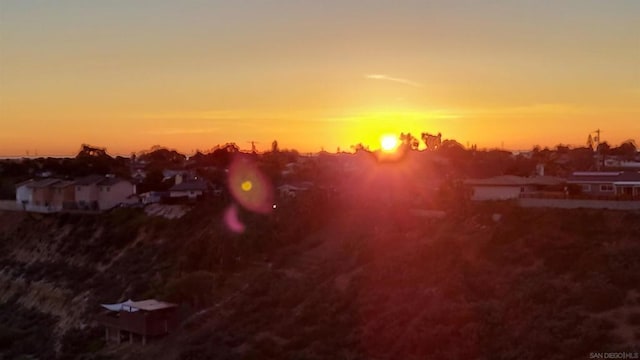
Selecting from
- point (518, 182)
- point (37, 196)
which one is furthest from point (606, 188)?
point (37, 196)

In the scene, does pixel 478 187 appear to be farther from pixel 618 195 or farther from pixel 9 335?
pixel 9 335

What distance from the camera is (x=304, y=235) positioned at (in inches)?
1721

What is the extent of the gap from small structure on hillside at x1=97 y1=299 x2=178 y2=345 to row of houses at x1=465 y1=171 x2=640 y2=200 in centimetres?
2128

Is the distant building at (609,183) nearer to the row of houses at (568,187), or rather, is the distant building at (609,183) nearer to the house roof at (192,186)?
the row of houses at (568,187)

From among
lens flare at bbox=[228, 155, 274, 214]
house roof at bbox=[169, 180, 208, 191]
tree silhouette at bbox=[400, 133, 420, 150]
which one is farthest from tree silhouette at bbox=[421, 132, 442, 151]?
house roof at bbox=[169, 180, 208, 191]

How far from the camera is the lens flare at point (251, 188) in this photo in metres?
55.1

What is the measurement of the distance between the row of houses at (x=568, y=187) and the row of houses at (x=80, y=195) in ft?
107

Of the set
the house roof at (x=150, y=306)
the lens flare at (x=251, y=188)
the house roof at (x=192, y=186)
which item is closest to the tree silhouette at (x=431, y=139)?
the lens flare at (x=251, y=188)

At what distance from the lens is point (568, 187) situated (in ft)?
141

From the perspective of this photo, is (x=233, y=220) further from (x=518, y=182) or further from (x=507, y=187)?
(x=518, y=182)

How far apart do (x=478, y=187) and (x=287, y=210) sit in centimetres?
1301

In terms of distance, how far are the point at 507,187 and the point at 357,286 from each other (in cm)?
1851

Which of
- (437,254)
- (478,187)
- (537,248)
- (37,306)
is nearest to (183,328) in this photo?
(437,254)

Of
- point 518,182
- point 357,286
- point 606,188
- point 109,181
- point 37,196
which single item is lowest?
point 357,286
